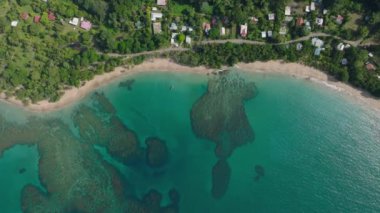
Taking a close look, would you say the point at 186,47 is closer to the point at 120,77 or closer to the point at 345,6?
the point at 120,77

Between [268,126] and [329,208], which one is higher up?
[268,126]

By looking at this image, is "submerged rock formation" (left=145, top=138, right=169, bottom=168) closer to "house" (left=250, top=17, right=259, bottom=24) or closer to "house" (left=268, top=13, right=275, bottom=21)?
"house" (left=250, top=17, right=259, bottom=24)

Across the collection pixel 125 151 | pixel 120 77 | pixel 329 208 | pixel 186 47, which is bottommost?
pixel 329 208

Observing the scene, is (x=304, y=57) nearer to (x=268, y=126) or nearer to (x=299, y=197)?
(x=268, y=126)

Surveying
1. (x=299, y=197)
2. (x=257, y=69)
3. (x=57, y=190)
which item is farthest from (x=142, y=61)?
(x=299, y=197)

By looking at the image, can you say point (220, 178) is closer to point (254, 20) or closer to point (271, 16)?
point (254, 20)

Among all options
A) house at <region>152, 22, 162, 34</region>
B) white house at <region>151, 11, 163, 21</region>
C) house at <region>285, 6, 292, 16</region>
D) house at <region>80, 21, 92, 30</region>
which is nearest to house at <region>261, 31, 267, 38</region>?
house at <region>285, 6, 292, 16</region>
